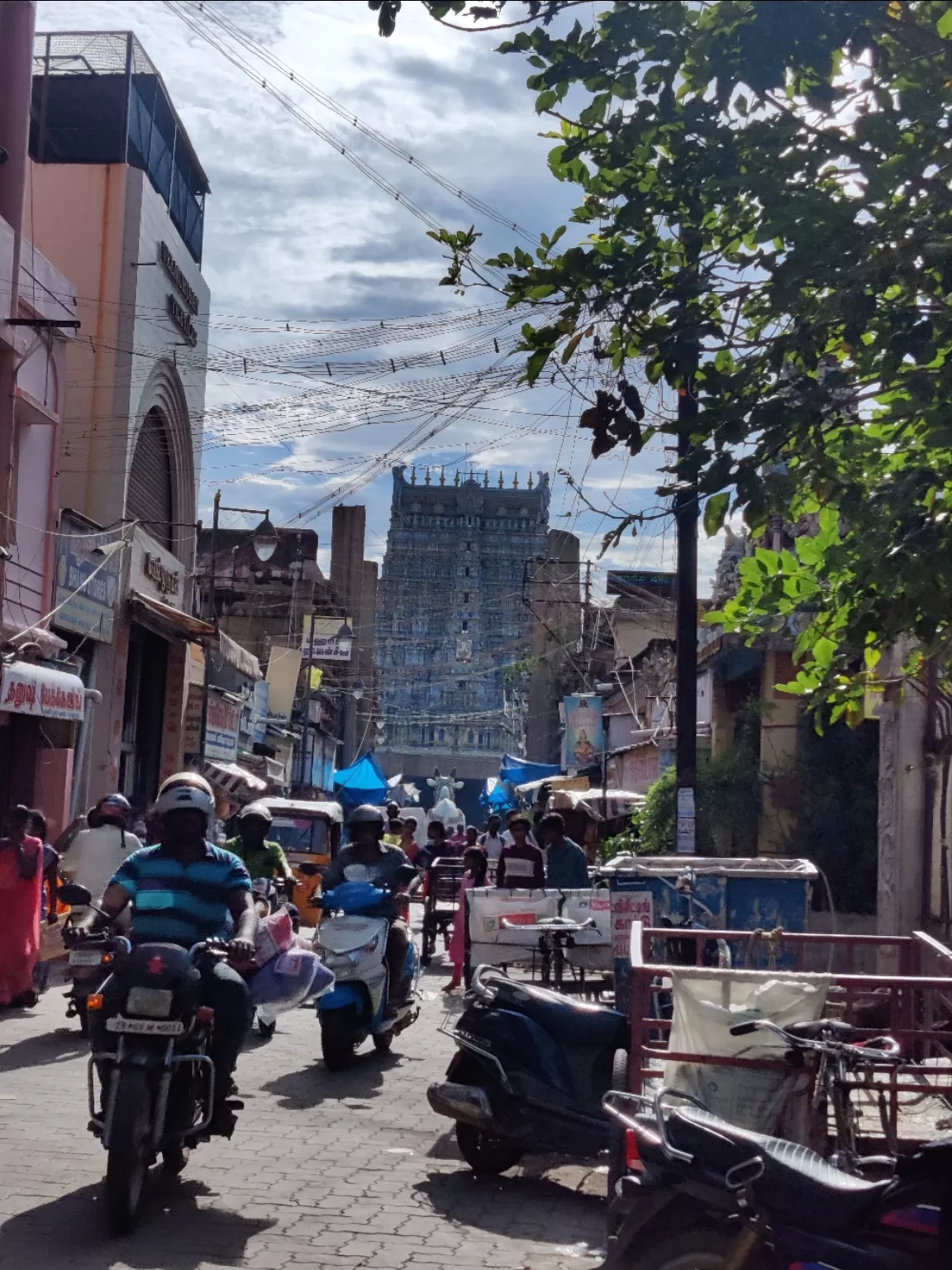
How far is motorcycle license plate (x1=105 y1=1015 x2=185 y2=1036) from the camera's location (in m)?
5.90

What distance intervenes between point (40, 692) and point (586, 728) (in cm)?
2300

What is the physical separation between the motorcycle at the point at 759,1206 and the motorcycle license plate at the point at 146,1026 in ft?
6.87

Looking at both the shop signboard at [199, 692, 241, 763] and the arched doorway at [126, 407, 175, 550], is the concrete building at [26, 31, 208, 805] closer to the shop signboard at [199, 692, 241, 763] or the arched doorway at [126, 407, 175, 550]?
the arched doorway at [126, 407, 175, 550]

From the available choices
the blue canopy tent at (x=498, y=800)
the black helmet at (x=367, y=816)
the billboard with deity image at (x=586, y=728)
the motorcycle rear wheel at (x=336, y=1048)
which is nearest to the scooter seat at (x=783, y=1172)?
the motorcycle rear wheel at (x=336, y=1048)

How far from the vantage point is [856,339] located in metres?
6.03

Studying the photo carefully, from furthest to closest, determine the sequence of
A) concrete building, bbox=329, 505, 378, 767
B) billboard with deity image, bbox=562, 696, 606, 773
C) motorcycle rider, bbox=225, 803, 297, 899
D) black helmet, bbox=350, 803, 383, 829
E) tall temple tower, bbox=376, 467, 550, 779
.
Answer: tall temple tower, bbox=376, 467, 550, 779, concrete building, bbox=329, 505, 378, 767, billboard with deity image, bbox=562, 696, 606, 773, motorcycle rider, bbox=225, 803, 297, 899, black helmet, bbox=350, 803, 383, 829

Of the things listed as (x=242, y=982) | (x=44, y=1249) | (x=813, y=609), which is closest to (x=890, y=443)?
(x=813, y=609)

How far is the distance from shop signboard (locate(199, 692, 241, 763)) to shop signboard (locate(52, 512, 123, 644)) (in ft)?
21.2

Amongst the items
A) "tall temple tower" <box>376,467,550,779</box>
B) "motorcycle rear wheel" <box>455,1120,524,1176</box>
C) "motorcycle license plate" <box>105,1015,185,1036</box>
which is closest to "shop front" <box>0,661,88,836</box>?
"motorcycle rear wheel" <box>455,1120,524,1176</box>

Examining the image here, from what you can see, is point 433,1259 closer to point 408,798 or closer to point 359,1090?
point 359,1090

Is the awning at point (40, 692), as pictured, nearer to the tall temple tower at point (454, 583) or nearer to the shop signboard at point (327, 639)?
the shop signboard at point (327, 639)

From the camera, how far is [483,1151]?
7312 mm

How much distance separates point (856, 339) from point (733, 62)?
1202mm

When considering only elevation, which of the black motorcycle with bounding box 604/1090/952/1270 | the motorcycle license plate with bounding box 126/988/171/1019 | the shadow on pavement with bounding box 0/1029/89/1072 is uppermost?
the motorcycle license plate with bounding box 126/988/171/1019
